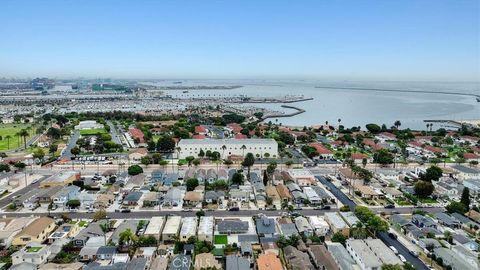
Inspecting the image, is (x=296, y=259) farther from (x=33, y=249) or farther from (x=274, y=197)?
(x=33, y=249)

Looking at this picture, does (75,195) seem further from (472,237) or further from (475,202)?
(475,202)

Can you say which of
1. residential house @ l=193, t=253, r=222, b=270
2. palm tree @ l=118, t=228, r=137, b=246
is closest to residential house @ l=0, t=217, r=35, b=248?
palm tree @ l=118, t=228, r=137, b=246

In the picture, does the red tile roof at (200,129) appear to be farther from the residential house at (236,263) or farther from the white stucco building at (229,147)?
the residential house at (236,263)

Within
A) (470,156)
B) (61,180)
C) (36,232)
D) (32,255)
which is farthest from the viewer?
(470,156)

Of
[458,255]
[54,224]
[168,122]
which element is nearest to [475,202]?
[458,255]

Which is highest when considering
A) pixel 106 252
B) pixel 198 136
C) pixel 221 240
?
pixel 198 136

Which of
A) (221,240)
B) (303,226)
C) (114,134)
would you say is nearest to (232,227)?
(221,240)

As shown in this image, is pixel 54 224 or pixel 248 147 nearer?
pixel 54 224

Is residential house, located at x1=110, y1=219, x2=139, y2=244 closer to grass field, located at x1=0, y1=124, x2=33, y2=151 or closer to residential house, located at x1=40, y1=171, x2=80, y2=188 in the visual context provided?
residential house, located at x1=40, y1=171, x2=80, y2=188
